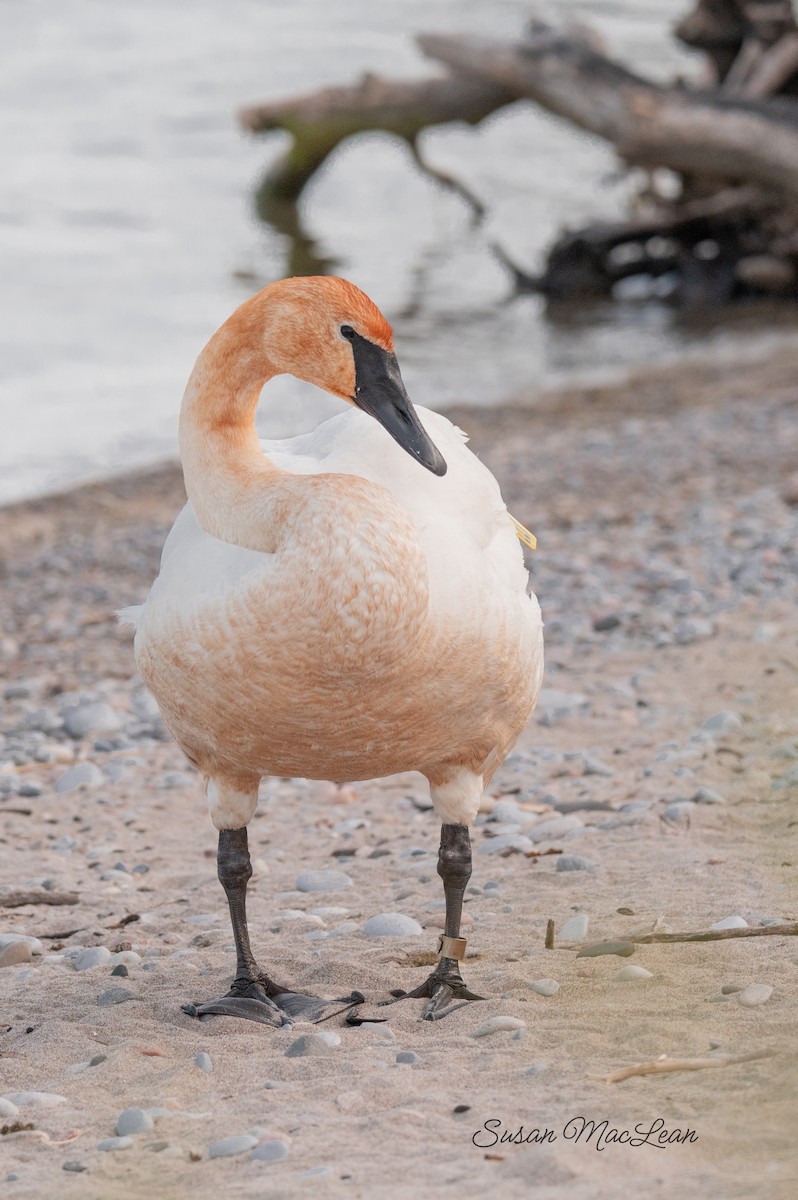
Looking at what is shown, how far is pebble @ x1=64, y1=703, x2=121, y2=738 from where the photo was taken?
6.46 m

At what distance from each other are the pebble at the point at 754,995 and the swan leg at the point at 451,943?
0.71 metres

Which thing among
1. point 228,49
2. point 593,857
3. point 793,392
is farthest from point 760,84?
point 228,49

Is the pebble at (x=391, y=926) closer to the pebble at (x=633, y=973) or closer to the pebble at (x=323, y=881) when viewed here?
the pebble at (x=323, y=881)

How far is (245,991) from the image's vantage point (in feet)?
13.2

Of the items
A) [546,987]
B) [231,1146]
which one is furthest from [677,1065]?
[231,1146]

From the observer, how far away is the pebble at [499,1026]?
11.7 feet

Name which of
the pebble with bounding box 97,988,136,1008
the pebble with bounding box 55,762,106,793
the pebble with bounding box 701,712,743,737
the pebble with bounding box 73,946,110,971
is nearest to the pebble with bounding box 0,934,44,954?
the pebble with bounding box 73,946,110,971

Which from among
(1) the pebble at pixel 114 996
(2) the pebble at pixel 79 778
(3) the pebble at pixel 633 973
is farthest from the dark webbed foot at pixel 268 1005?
(2) the pebble at pixel 79 778

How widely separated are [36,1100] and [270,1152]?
69 cm

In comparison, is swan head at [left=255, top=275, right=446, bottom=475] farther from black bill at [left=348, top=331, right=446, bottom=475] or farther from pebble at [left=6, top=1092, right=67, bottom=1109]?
pebble at [left=6, top=1092, right=67, bottom=1109]

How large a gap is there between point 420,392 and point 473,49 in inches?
146

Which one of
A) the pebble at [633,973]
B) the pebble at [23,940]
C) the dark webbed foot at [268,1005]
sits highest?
the pebble at [633,973]

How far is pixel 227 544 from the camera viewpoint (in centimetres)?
373
